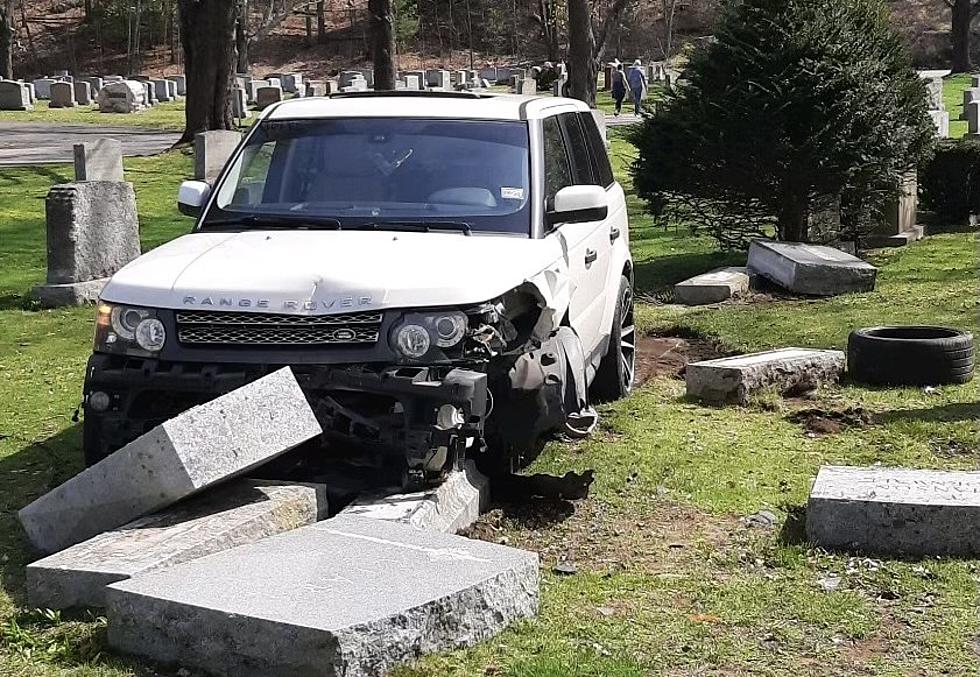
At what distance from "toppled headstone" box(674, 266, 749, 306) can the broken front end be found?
7425 mm

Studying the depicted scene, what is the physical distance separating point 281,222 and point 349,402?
1.40 m

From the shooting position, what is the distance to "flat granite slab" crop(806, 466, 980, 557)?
590cm

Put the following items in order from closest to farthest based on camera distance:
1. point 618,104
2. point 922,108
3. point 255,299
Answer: point 255,299
point 922,108
point 618,104

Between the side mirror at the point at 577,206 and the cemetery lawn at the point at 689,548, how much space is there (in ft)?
4.30

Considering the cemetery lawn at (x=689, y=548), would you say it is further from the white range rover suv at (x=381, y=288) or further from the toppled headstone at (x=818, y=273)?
the toppled headstone at (x=818, y=273)

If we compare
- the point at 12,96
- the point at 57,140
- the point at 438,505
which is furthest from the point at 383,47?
the point at 438,505

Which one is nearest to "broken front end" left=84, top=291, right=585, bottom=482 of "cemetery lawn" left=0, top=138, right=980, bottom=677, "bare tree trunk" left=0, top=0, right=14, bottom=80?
"cemetery lawn" left=0, top=138, right=980, bottom=677

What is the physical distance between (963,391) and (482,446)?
419 cm

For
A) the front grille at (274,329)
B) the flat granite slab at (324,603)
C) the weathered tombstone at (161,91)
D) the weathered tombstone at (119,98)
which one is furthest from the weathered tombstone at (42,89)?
the flat granite slab at (324,603)

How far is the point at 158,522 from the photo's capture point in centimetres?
565

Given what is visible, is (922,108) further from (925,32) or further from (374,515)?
(925,32)

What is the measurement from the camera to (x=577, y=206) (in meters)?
7.29

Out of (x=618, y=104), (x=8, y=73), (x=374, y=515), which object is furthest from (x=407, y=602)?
(x=8, y=73)

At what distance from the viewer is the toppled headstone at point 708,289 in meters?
13.7
